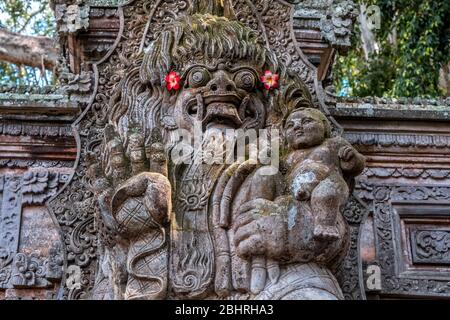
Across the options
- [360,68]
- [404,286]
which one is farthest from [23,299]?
[360,68]

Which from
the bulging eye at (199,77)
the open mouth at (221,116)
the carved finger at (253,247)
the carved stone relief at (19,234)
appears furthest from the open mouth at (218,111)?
the carved stone relief at (19,234)

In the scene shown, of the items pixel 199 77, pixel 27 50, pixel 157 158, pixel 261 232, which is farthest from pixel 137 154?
pixel 27 50

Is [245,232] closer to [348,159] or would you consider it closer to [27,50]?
[348,159]

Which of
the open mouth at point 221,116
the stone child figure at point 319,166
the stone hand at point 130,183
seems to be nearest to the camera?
the stone child figure at point 319,166

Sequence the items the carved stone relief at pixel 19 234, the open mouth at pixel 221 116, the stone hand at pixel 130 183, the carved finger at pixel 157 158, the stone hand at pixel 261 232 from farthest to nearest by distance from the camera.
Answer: the carved stone relief at pixel 19 234
the open mouth at pixel 221 116
the carved finger at pixel 157 158
the stone hand at pixel 130 183
the stone hand at pixel 261 232

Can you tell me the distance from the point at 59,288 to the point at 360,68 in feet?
32.8

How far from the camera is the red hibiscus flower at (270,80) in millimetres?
7617

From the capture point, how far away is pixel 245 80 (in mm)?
7461

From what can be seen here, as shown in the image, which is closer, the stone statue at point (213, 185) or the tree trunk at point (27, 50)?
the stone statue at point (213, 185)

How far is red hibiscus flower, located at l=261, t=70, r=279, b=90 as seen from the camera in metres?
7.62

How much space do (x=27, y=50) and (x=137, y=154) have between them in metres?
6.90

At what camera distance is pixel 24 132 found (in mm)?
8102

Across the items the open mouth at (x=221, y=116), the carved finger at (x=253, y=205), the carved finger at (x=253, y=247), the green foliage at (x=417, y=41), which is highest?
the green foliage at (x=417, y=41)

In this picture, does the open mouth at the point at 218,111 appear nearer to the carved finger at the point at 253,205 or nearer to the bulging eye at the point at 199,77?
the bulging eye at the point at 199,77
